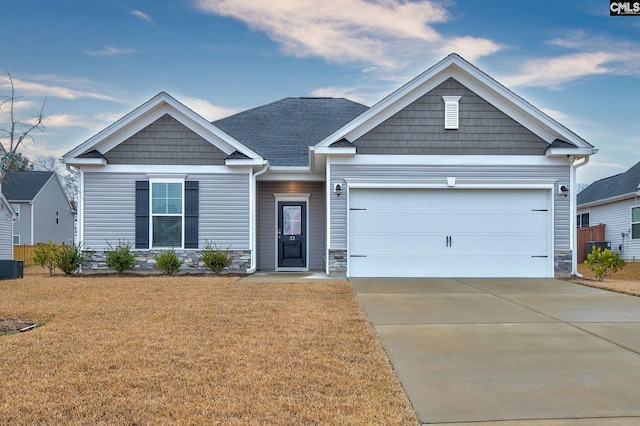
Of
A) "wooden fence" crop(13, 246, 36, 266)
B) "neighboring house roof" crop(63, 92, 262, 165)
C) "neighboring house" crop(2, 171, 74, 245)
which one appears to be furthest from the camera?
"neighboring house" crop(2, 171, 74, 245)

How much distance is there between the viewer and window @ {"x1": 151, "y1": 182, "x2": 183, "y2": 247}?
12898mm

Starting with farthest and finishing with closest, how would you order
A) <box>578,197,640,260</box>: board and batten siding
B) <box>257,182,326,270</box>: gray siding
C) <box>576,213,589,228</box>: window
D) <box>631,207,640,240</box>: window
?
<box>576,213,589,228</box>: window, <box>578,197,640,260</box>: board and batten siding, <box>631,207,640,240</box>: window, <box>257,182,326,270</box>: gray siding

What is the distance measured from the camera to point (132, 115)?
1259cm

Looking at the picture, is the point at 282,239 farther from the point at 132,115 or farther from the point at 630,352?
the point at 630,352

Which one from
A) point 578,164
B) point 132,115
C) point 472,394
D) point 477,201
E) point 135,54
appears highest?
point 135,54

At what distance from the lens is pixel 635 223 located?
20.9 m

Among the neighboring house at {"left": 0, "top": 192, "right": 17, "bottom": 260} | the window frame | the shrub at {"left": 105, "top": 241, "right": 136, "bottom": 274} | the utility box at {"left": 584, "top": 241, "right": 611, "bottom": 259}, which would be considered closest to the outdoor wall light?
the window frame

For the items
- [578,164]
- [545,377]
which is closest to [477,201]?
[578,164]

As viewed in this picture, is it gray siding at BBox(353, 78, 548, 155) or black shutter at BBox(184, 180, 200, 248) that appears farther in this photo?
black shutter at BBox(184, 180, 200, 248)

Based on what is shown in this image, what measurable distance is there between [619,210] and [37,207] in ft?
107

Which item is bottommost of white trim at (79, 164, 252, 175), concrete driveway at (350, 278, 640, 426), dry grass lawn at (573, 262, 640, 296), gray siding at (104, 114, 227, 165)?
dry grass lawn at (573, 262, 640, 296)

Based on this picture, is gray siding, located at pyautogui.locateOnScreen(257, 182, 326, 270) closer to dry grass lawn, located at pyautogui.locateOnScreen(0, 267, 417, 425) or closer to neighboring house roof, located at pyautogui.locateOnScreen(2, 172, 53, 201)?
dry grass lawn, located at pyautogui.locateOnScreen(0, 267, 417, 425)

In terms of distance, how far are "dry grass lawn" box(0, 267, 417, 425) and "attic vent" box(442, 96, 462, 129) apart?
5.87 m

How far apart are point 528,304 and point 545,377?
159 inches
